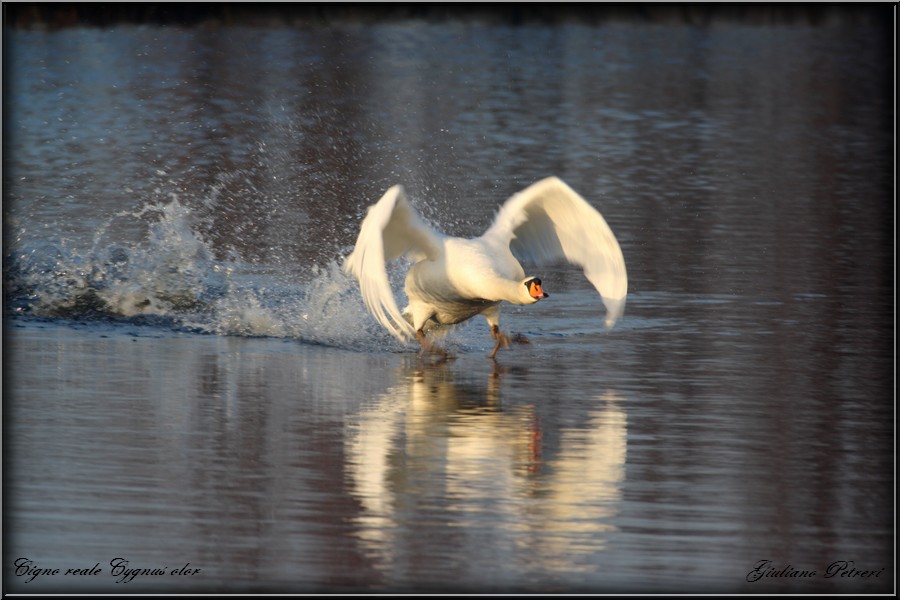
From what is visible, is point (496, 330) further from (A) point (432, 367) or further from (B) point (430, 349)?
(A) point (432, 367)

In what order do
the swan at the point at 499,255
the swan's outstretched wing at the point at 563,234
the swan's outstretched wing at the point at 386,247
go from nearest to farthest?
1. the swan's outstretched wing at the point at 386,247
2. the swan at the point at 499,255
3. the swan's outstretched wing at the point at 563,234

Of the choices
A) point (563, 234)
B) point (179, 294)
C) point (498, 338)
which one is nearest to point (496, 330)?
point (498, 338)

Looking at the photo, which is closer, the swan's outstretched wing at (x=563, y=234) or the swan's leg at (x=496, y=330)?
the swan's outstretched wing at (x=563, y=234)

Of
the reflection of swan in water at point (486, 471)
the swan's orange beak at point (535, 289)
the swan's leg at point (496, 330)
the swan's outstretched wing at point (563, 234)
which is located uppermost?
the swan's outstretched wing at point (563, 234)

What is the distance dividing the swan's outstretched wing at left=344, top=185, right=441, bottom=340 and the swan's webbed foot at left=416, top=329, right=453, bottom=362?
1.95 ft

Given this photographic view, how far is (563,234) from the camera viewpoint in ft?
36.6

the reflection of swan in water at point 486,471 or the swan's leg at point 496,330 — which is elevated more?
the swan's leg at point 496,330

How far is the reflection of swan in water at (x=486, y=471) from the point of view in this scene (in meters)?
6.82

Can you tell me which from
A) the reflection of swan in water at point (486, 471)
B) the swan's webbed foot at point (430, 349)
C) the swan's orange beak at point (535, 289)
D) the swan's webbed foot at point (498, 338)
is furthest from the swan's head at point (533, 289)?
the swan's webbed foot at point (430, 349)

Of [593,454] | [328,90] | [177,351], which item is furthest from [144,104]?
[593,454]

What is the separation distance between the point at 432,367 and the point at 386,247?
39.3 inches

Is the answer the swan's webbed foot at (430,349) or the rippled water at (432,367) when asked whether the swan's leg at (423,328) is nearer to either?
the swan's webbed foot at (430,349)

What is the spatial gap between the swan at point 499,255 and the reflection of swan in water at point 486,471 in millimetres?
1093

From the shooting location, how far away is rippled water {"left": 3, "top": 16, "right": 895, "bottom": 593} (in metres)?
6.73
